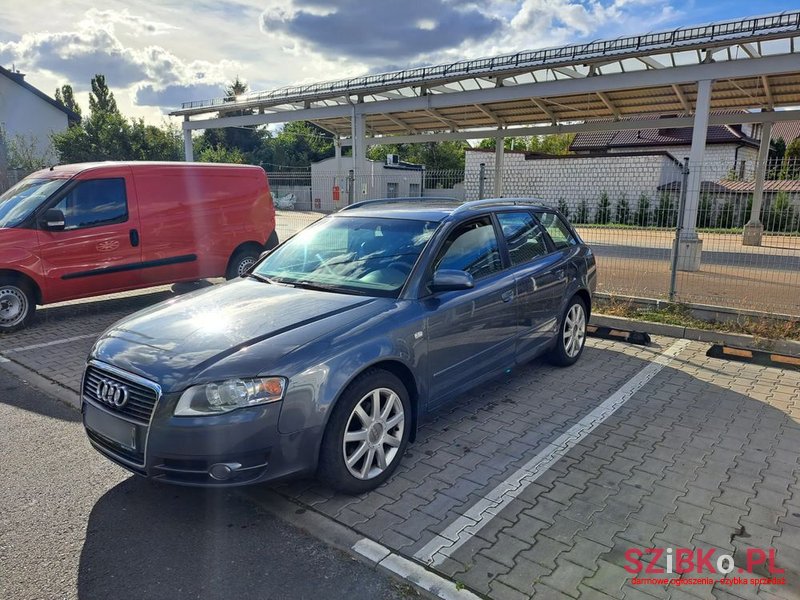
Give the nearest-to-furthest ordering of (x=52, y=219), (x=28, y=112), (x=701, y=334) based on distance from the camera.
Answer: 1. (x=701, y=334)
2. (x=52, y=219)
3. (x=28, y=112)

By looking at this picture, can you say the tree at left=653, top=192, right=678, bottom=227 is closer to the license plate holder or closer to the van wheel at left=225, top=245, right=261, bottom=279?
the van wheel at left=225, top=245, right=261, bottom=279

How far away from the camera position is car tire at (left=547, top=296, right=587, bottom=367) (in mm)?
5486

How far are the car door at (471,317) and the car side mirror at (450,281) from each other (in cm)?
10

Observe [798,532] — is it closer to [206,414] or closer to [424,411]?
[424,411]

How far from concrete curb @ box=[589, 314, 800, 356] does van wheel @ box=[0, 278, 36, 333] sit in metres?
7.30

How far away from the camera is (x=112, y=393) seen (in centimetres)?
306

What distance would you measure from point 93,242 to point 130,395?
17.2 ft

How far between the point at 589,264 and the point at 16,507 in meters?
5.30

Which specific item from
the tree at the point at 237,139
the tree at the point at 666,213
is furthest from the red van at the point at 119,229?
the tree at the point at 237,139

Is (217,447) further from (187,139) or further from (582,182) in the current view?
(187,139)

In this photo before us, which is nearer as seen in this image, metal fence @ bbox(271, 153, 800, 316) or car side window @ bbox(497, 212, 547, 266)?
car side window @ bbox(497, 212, 547, 266)

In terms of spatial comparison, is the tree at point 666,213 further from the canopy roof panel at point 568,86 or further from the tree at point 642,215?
the canopy roof panel at point 568,86

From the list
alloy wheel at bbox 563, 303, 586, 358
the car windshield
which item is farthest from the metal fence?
the car windshield

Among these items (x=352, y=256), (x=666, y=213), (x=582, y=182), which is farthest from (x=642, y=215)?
(x=352, y=256)
